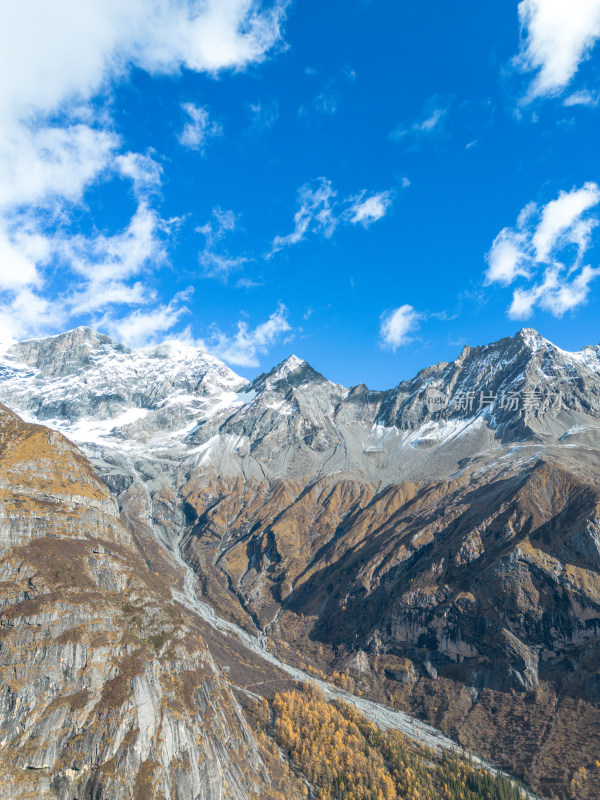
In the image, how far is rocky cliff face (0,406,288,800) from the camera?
9719cm

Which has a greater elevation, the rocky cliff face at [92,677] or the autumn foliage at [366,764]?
the rocky cliff face at [92,677]

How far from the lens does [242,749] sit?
12950 cm

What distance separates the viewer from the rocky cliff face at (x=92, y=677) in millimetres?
97188

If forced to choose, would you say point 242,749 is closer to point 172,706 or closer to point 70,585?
point 172,706

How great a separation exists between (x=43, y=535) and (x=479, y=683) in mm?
176820

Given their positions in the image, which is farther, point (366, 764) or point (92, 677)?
point (366, 764)

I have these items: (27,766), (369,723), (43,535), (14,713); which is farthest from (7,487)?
(369,723)

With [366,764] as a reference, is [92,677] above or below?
above

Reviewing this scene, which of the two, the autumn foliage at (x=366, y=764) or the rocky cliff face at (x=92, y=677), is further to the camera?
the autumn foliage at (x=366, y=764)

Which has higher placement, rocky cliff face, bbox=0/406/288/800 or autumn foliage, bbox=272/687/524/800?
rocky cliff face, bbox=0/406/288/800

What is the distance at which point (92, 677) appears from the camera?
10994 centimetres

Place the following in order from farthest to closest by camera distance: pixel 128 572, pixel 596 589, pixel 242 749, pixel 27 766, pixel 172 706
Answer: pixel 596 589 → pixel 128 572 → pixel 242 749 → pixel 172 706 → pixel 27 766

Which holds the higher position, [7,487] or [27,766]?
[7,487]

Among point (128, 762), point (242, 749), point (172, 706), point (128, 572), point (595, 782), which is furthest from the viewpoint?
point (128, 572)
